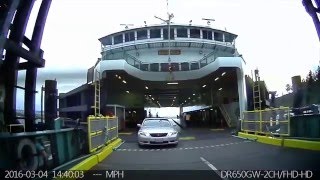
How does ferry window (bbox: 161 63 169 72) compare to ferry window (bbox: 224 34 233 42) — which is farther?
ferry window (bbox: 224 34 233 42)

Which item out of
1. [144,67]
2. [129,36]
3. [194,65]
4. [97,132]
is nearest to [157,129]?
[97,132]

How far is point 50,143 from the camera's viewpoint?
7918mm

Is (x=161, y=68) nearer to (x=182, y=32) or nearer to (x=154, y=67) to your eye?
(x=154, y=67)

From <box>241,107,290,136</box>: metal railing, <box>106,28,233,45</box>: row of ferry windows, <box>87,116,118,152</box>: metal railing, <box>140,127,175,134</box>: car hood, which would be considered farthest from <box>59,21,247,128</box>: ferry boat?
<box>241,107,290,136</box>: metal railing

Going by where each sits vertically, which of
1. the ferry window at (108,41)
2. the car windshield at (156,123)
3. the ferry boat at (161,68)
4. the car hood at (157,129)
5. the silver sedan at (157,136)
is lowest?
the silver sedan at (157,136)

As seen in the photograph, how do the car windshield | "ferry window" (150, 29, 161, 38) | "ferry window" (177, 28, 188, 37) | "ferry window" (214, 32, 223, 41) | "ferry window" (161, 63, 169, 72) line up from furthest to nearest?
"ferry window" (214, 32, 223, 41), "ferry window" (177, 28, 188, 37), "ferry window" (150, 29, 161, 38), "ferry window" (161, 63, 169, 72), the car windshield

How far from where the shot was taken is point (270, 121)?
16.8m

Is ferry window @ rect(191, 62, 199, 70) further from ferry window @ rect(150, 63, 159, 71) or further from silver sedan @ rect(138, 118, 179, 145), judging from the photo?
silver sedan @ rect(138, 118, 179, 145)

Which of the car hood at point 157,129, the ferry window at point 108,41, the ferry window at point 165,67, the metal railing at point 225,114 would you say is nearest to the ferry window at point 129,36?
the ferry window at point 108,41

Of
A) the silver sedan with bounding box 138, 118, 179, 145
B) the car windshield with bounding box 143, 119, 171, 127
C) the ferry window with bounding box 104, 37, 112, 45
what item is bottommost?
the silver sedan with bounding box 138, 118, 179, 145

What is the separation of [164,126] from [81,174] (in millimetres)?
9930

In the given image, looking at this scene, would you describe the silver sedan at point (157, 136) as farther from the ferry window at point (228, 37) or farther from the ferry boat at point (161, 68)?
the ferry window at point (228, 37)

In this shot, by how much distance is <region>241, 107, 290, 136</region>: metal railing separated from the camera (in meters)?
15.4

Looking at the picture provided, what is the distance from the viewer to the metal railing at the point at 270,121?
15.4 metres
